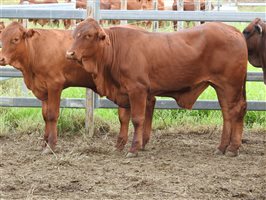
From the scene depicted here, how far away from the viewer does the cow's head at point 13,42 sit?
745 centimetres

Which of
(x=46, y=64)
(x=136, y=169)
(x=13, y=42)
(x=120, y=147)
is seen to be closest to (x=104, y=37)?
(x=46, y=64)

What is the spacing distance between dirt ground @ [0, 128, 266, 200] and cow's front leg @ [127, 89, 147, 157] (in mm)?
121

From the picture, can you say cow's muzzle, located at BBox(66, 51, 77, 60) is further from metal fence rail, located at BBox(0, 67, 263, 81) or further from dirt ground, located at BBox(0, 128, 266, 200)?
metal fence rail, located at BBox(0, 67, 263, 81)

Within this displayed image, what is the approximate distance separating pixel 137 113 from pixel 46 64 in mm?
1100

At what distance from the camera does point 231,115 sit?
768 centimetres

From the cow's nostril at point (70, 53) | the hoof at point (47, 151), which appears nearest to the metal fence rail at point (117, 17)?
the hoof at point (47, 151)

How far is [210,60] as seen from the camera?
298 inches

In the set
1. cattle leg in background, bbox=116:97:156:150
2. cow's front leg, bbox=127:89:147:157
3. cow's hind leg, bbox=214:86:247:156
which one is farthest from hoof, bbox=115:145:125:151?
cow's hind leg, bbox=214:86:247:156

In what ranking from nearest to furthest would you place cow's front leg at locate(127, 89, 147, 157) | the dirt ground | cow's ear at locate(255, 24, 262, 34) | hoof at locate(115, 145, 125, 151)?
the dirt ground, cow's front leg at locate(127, 89, 147, 157), hoof at locate(115, 145, 125, 151), cow's ear at locate(255, 24, 262, 34)

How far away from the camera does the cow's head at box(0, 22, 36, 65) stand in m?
7.45

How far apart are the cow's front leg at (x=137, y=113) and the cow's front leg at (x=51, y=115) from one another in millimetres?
840

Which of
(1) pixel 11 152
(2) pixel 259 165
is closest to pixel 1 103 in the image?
(1) pixel 11 152

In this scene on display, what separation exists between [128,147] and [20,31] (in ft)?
5.81

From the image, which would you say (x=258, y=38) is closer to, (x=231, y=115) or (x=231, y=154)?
(x=231, y=115)
